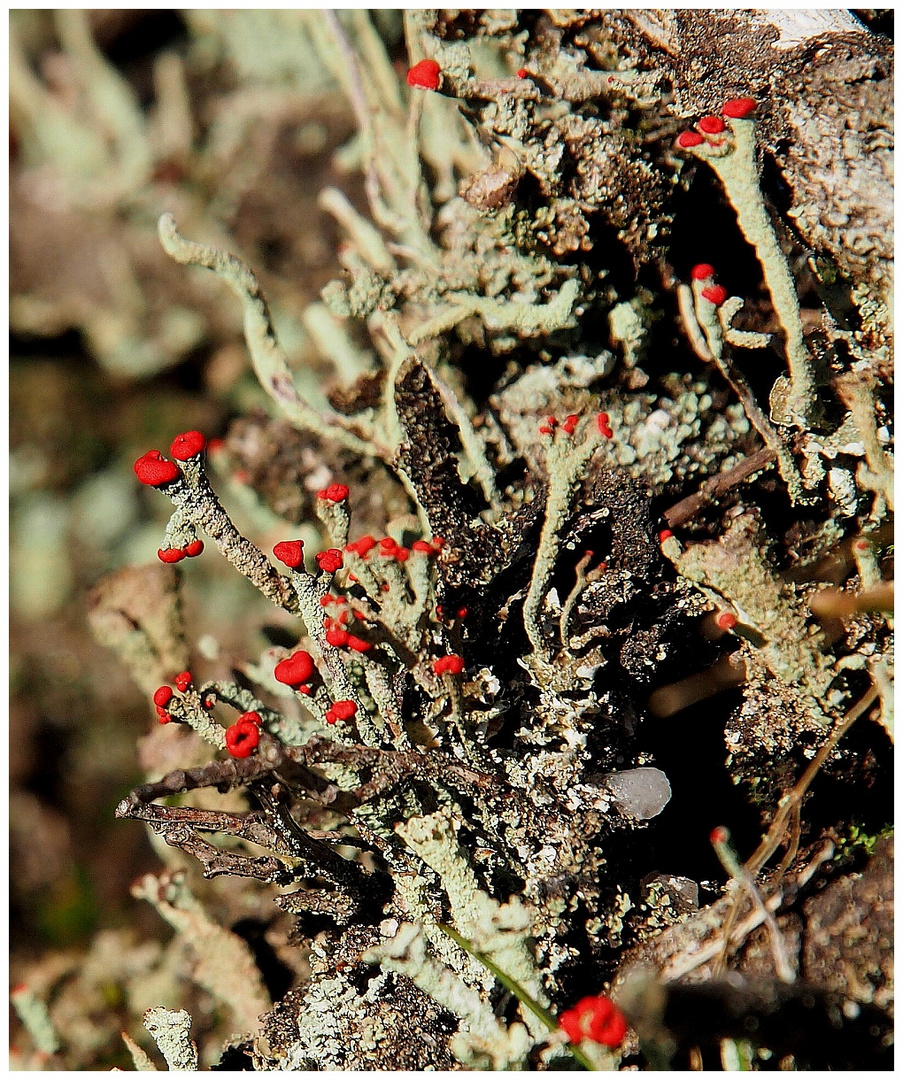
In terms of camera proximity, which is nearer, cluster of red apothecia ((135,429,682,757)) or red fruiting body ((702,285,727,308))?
cluster of red apothecia ((135,429,682,757))

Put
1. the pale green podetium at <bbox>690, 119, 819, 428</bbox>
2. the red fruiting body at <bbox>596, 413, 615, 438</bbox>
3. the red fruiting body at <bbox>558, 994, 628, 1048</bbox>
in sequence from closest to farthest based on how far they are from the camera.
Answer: the red fruiting body at <bbox>558, 994, 628, 1048</bbox> < the pale green podetium at <bbox>690, 119, 819, 428</bbox> < the red fruiting body at <bbox>596, 413, 615, 438</bbox>

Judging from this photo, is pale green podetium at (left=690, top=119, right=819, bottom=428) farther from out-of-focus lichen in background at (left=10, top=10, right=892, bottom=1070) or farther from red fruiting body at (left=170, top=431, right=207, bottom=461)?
red fruiting body at (left=170, top=431, right=207, bottom=461)

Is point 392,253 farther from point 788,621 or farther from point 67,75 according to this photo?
point 67,75

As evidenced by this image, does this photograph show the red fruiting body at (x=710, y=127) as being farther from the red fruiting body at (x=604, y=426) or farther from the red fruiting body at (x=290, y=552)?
the red fruiting body at (x=290, y=552)

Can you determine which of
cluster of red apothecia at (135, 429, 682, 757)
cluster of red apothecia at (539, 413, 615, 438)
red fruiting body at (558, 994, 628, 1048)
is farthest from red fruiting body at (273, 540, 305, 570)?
red fruiting body at (558, 994, 628, 1048)

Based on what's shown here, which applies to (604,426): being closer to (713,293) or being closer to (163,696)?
(713,293)

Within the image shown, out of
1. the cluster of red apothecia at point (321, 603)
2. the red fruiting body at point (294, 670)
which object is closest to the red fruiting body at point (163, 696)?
the cluster of red apothecia at point (321, 603)

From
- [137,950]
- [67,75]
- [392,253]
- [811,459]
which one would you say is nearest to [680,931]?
[811,459]

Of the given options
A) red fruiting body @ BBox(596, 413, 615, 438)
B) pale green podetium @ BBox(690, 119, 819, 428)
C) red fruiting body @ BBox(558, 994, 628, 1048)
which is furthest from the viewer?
red fruiting body @ BBox(596, 413, 615, 438)
